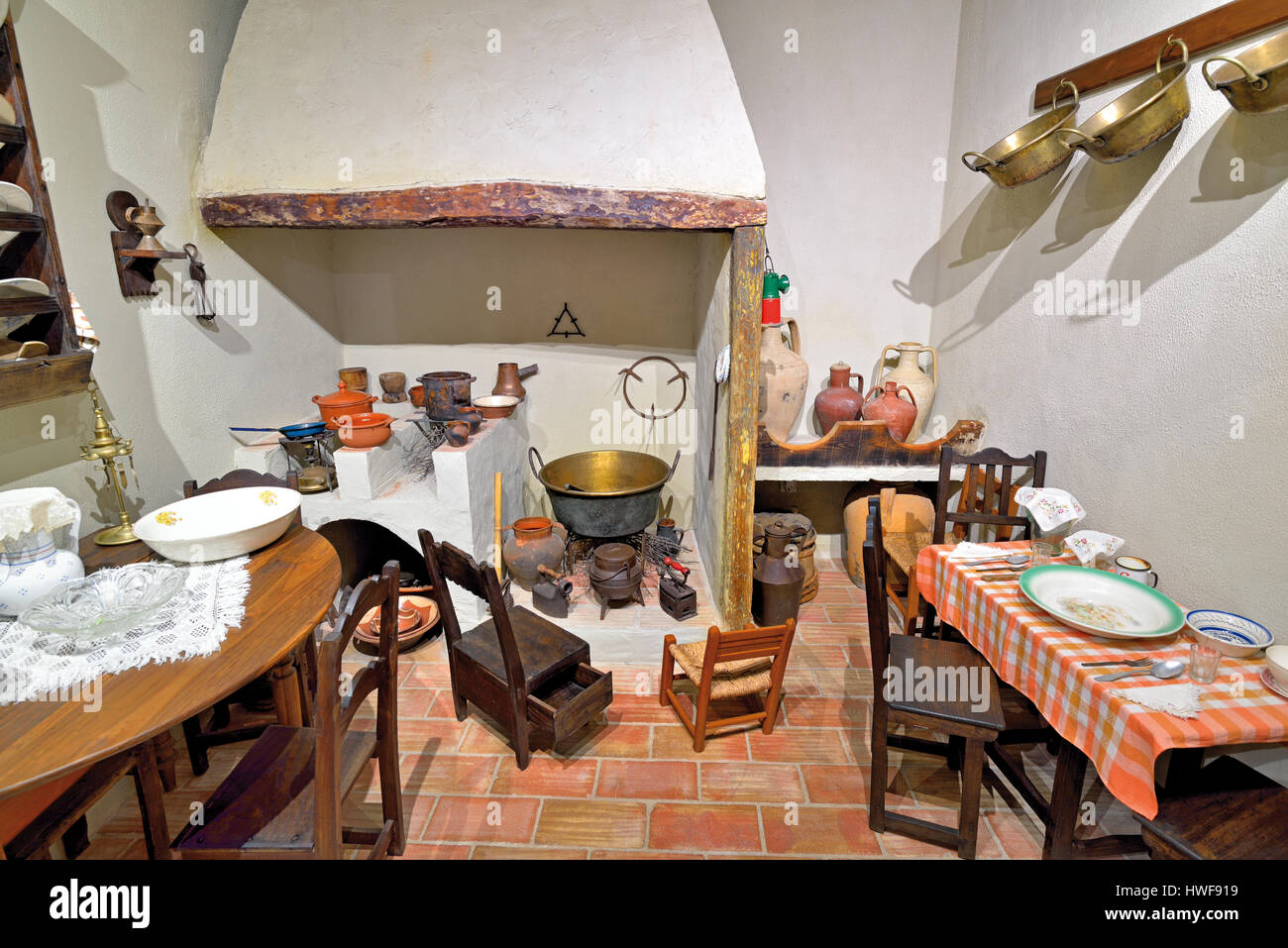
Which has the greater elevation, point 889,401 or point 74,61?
point 74,61

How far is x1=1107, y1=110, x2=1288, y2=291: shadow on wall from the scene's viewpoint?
2230 mm

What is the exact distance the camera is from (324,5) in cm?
341

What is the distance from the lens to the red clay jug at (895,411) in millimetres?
4180

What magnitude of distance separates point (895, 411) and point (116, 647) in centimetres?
399

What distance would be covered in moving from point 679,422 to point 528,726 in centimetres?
274

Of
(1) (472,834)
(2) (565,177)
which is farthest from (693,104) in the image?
(1) (472,834)

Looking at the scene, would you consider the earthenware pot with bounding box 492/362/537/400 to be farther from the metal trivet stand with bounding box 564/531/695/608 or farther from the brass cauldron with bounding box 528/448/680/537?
the metal trivet stand with bounding box 564/531/695/608

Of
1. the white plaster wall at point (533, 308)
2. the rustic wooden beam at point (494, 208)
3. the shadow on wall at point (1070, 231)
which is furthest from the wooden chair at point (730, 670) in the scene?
the shadow on wall at point (1070, 231)

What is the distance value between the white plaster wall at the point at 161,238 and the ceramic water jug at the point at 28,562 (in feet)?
1.69

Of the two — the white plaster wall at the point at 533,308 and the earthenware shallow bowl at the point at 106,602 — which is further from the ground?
the white plaster wall at the point at 533,308

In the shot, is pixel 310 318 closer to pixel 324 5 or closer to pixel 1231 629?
pixel 324 5

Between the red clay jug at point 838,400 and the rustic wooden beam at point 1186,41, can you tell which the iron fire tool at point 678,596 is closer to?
the red clay jug at point 838,400

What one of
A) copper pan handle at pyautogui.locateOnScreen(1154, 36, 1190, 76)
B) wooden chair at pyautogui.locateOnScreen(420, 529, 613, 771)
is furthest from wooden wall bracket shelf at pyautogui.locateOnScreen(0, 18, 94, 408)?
copper pan handle at pyautogui.locateOnScreen(1154, 36, 1190, 76)
